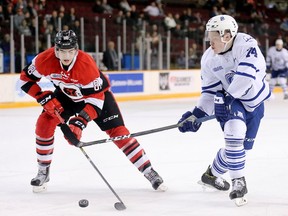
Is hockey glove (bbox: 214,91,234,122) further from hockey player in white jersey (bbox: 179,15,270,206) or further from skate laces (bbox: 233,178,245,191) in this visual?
skate laces (bbox: 233,178,245,191)

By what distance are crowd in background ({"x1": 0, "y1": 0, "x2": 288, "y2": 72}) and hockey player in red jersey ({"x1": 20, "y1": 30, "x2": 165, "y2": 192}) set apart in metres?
7.93

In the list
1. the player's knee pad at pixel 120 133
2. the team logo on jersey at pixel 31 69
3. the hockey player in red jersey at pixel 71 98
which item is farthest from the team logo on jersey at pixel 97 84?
the team logo on jersey at pixel 31 69

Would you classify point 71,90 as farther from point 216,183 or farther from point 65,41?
point 216,183

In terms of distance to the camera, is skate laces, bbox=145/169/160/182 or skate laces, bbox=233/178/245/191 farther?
skate laces, bbox=145/169/160/182

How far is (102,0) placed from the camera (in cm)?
1683

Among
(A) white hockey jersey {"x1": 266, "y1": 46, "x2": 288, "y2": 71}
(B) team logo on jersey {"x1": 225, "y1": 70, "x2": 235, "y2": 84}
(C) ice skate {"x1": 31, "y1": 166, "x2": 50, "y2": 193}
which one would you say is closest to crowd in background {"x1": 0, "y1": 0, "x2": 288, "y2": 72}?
(A) white hockey jersey {"x1": 266, "y1": 46, "x2": 288, "y2": 71}

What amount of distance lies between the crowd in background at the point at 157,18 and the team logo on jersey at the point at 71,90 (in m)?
8.05

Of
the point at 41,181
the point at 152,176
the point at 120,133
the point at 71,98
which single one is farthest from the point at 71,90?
the point at 152,176

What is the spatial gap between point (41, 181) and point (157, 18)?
12954 mm

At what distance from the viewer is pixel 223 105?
4.28m

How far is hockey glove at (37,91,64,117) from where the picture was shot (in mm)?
4645

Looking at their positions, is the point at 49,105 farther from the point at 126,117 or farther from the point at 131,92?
the point at 131,92

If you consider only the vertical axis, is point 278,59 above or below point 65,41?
below

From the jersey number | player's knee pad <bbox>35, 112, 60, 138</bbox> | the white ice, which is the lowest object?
the white ice
